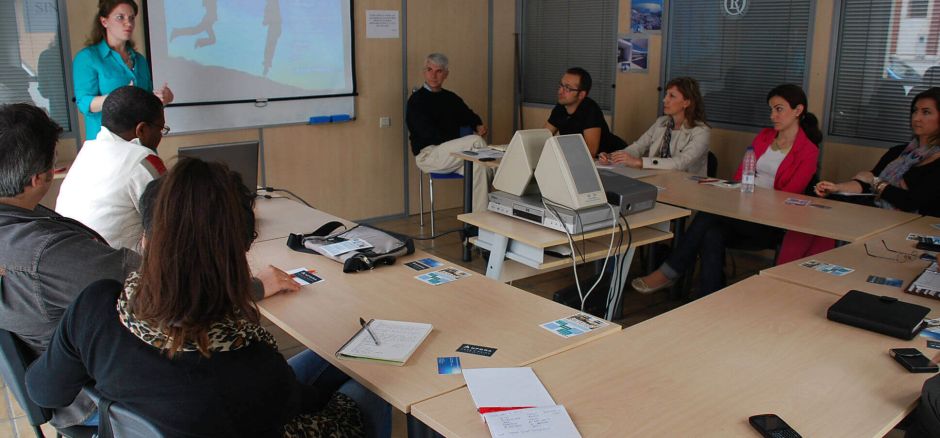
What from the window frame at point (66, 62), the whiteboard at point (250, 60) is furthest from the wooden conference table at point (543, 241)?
the window frame at point (66, 62)

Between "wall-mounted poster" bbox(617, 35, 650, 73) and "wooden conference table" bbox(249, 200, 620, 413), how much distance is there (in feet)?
11.7

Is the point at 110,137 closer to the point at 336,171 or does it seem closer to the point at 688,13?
the point at 336,171

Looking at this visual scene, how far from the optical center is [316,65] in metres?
5.69

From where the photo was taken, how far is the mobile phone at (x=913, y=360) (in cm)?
193

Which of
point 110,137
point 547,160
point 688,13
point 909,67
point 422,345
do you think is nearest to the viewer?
point 422,345

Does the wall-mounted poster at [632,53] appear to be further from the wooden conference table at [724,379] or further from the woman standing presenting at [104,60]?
the wooden conference table at [724,379]

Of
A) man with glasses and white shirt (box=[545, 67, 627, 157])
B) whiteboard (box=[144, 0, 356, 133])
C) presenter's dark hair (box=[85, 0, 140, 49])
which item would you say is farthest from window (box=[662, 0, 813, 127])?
presenter's dark hair (box=[85, 0, 140, 49])

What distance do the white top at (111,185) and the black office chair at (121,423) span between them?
116 cm

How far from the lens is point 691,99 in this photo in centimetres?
472

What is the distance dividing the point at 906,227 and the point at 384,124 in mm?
3903

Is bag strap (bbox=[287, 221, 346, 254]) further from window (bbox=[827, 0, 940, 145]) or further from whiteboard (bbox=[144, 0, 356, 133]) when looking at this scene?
window (bbox=[827, 0, 940, 145])

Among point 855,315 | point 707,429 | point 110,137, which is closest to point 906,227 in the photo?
point 855,315

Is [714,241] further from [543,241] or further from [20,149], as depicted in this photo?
[20,149]

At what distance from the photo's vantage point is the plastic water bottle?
161 inches
